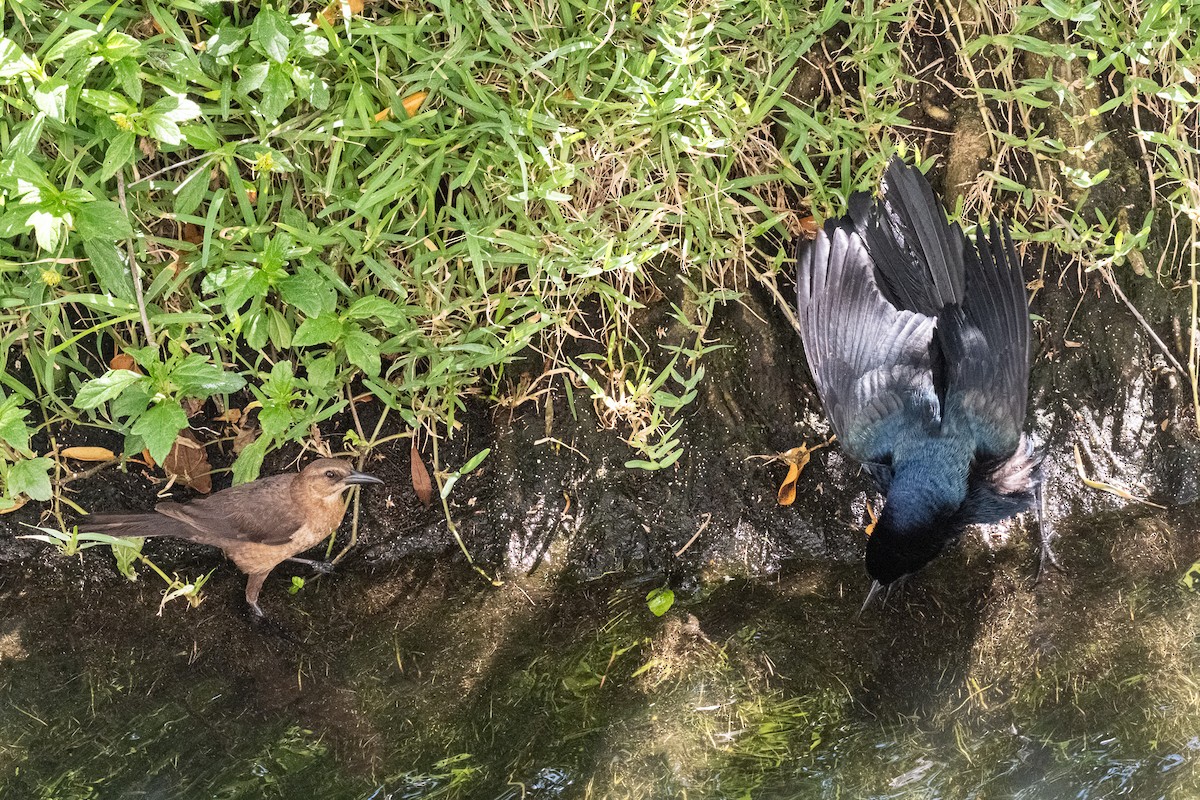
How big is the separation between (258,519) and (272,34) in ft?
5.23

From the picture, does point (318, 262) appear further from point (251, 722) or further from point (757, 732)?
point (757, 732)

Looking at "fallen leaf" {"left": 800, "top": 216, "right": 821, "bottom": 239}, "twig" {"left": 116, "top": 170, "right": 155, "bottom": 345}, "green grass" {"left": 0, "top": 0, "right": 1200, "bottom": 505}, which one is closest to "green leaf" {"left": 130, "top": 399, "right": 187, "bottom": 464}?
"green grass" {"left": 0, "top": 0, "right": 1200, "bottom": 505}

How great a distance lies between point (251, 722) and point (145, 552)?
32.6 inches

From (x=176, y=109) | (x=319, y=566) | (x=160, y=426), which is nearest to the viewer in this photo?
(x=176, y=109)

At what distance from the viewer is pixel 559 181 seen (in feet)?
11.4

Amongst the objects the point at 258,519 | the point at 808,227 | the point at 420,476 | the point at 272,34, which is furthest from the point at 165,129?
the point at 808,227

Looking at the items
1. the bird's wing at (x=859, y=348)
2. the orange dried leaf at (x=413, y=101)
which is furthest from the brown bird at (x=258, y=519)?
the bird's wing at (x=859, y=348)

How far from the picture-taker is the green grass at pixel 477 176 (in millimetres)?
3289

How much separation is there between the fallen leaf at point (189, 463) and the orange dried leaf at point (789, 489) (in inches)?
86.9

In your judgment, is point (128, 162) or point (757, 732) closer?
point (128, 162)

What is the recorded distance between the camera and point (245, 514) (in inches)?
140

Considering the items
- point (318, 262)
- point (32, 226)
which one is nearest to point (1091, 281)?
point (318, 262)

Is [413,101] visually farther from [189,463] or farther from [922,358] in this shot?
[922,358]

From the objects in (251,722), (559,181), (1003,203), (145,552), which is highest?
(559,181)
